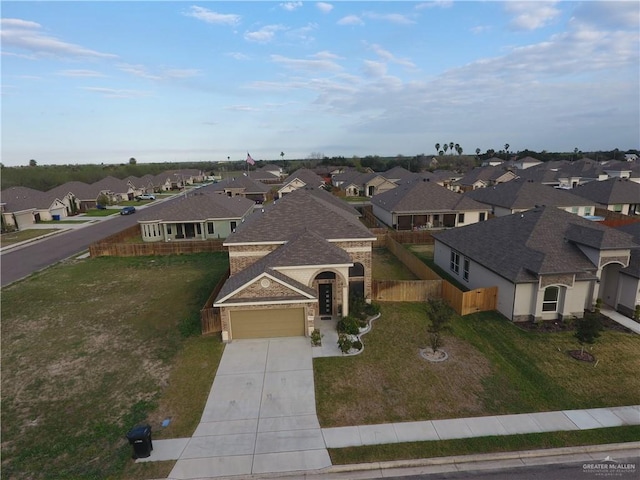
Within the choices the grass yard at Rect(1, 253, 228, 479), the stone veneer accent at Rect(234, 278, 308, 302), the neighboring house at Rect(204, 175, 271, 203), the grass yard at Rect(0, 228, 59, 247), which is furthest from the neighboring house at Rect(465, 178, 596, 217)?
the grass yard at Rect(0, 228, 59, 247)

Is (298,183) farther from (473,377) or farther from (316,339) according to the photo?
→ (473,377)

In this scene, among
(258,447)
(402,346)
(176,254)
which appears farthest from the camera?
(176,254)

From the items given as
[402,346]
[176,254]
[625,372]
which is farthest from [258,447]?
[176,254]

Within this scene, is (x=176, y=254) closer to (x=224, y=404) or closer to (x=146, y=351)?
(x=146, y=351)

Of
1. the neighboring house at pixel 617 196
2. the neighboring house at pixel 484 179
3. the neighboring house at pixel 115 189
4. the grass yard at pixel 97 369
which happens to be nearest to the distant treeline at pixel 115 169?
the neighboring house at pixel 115 189

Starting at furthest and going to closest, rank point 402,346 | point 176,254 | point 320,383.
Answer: point 176,254 < point 402,346 < point 320,383

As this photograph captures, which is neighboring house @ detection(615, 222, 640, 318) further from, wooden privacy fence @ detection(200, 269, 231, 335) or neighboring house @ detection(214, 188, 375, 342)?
wooden privacy fence @ detection(200, 269, 231, 335)
